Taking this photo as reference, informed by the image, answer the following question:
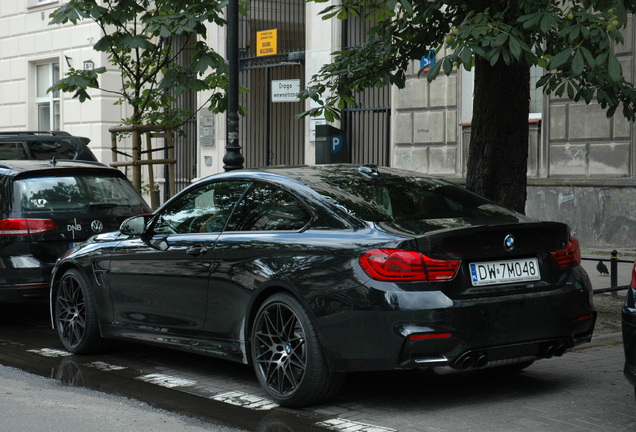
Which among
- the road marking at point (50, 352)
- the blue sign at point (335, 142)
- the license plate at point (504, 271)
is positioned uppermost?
the blue sign at point (335, 142)

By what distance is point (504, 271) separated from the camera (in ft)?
18.9

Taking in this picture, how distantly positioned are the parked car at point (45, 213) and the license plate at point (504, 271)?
182 inches

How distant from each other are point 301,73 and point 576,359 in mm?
15943

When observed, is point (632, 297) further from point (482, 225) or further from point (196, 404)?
point (196, 404)

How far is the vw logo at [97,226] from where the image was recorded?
9203 mm

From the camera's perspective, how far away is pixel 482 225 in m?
5.75

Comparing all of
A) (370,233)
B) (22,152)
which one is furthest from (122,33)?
(370,233)

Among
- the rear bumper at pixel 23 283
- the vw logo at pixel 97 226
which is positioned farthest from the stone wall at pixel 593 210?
the rear bumper at pixel 23 283

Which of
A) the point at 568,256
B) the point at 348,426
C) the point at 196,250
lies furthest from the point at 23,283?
the point at 568,256

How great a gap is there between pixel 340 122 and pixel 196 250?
12.9m

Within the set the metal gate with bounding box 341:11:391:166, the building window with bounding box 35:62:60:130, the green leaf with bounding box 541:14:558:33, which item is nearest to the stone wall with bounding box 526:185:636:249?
the metal gate with bounding box 341:11:391:166

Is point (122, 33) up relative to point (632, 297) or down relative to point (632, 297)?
up

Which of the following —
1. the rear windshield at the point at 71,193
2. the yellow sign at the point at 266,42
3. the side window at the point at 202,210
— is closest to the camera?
the side window at the point at 202,210

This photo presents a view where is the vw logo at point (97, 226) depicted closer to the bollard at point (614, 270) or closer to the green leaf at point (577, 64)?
the green leaf at point (577, 64)
